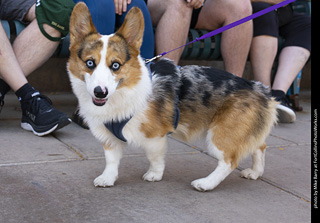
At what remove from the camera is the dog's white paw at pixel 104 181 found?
2.46 meters

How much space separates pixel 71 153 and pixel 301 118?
2.92 meters

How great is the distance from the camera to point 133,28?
251cm

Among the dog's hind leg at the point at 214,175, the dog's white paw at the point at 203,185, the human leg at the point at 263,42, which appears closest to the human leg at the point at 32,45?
the dog's hind leg at the point at 214,175

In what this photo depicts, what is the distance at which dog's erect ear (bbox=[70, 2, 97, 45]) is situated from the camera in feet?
8.20

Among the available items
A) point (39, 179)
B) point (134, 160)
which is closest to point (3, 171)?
point (39, 179)

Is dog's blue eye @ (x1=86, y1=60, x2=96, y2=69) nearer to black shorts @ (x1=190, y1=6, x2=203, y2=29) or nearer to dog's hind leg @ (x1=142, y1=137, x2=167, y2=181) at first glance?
dog's hind leg @ (x1=142, y1=137, x2=167, y2=181)

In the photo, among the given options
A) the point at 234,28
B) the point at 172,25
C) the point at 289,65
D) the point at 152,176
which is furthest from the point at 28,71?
the point at 289,65

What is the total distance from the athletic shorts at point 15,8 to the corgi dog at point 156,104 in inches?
61.2

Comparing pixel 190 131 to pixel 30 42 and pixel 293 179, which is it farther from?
pixel 30 42

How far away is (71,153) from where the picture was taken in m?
3.05

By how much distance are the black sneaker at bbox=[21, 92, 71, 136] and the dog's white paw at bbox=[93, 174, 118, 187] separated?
1.04 m

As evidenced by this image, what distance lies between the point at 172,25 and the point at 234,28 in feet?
2.18

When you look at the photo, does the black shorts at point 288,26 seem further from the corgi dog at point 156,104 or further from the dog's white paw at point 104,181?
the dog's white paw at point 104,181

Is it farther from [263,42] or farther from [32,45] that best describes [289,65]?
[32,45]
